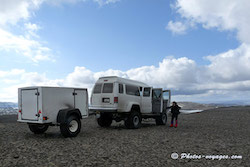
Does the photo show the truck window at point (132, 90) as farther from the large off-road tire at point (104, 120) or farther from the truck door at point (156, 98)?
the large off-road tire at point (104, 120)

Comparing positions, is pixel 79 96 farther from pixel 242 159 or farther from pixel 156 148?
pixel 242 159

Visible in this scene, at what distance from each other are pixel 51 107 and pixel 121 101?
13.0ft

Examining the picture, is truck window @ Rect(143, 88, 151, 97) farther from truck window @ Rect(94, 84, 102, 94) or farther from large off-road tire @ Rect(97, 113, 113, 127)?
truck window @ Rect(94, 84, 102, 94)

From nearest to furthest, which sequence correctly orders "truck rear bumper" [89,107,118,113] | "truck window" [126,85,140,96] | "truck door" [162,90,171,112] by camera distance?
1. "truck rear bumper" [89,107,118,113]
2. "truck window" [126,85,140,96]
3. "truck door" [162,90,171,112]

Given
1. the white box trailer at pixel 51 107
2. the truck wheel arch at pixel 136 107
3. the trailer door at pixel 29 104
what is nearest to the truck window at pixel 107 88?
the truck wheel arch at pixel 136 107

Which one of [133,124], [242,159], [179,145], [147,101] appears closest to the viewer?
[242,159]

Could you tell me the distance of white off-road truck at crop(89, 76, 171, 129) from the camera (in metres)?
11.4

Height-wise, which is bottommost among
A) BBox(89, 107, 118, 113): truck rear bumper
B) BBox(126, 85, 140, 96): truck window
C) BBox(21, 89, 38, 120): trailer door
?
BBox(89, 107, 118, 113): truck rear bumper

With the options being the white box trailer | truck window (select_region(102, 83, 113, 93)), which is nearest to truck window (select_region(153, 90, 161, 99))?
truck window (select_region(102, 83, 113, 93))

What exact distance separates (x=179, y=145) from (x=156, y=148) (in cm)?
107

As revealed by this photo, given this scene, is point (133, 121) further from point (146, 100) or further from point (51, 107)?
point (51, 107)

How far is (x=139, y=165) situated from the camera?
18.0ft

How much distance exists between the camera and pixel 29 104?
29.9 feet

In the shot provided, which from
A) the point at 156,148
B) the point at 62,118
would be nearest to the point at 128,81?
the point at 62,118
